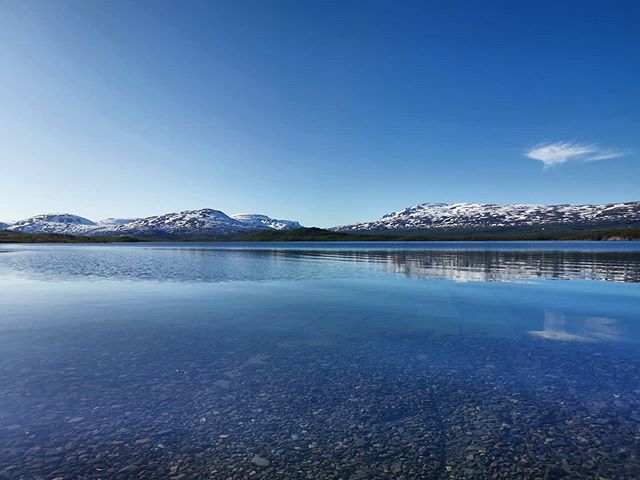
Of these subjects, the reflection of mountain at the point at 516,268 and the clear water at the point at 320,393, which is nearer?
the clear water at the point at 320,393

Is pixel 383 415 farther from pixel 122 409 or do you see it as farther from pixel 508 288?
pixel 508 288

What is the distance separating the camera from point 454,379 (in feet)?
41.5

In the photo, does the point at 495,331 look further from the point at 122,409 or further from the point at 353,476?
the point at 122,409

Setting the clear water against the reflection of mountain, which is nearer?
the clear water

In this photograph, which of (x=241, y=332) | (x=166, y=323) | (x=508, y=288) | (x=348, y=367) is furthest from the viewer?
(x=508, y=288)

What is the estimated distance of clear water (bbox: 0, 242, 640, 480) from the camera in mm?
8172

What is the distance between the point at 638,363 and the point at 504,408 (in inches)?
273

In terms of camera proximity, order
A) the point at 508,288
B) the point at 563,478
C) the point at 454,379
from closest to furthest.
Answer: the point at 563,478 < the point at 454,379 < the point at 508,288

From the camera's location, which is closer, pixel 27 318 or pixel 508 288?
pixel 27 318

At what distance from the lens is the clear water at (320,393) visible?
8172 mm

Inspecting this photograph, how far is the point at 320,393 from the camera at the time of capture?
11523 millimetres

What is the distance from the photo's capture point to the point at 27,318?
859 inches

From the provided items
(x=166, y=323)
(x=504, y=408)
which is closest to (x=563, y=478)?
(x=504, y=408)

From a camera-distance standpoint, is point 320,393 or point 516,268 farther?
point 516,268
